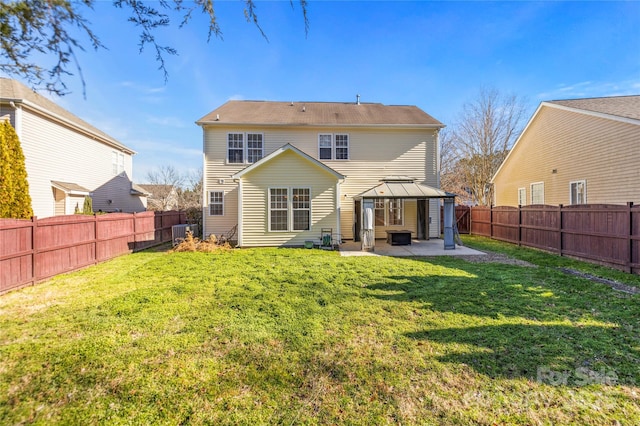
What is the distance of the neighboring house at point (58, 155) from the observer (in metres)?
11.7

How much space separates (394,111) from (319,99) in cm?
497

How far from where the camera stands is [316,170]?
12383mm

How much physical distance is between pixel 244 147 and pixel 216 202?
10.5ft

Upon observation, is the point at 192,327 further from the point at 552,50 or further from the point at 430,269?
the point at 552,50

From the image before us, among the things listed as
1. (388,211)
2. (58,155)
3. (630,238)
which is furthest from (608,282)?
(58,155)

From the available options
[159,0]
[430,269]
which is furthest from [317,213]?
[159,0]

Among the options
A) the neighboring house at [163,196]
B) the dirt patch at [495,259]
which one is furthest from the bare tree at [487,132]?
the neighboring house at [163,196]

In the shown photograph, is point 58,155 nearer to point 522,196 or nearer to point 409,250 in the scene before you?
point 409,250

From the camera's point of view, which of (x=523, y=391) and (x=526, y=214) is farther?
(x=526, y=214)

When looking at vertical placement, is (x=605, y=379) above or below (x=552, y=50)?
below

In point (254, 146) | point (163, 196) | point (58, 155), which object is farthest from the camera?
point (163, 196)

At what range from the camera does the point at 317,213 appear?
12.4 m

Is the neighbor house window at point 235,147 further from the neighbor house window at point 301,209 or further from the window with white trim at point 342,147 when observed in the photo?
the window with white trim at point 342,147

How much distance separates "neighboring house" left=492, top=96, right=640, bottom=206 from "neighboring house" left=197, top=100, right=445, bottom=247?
6035mm
